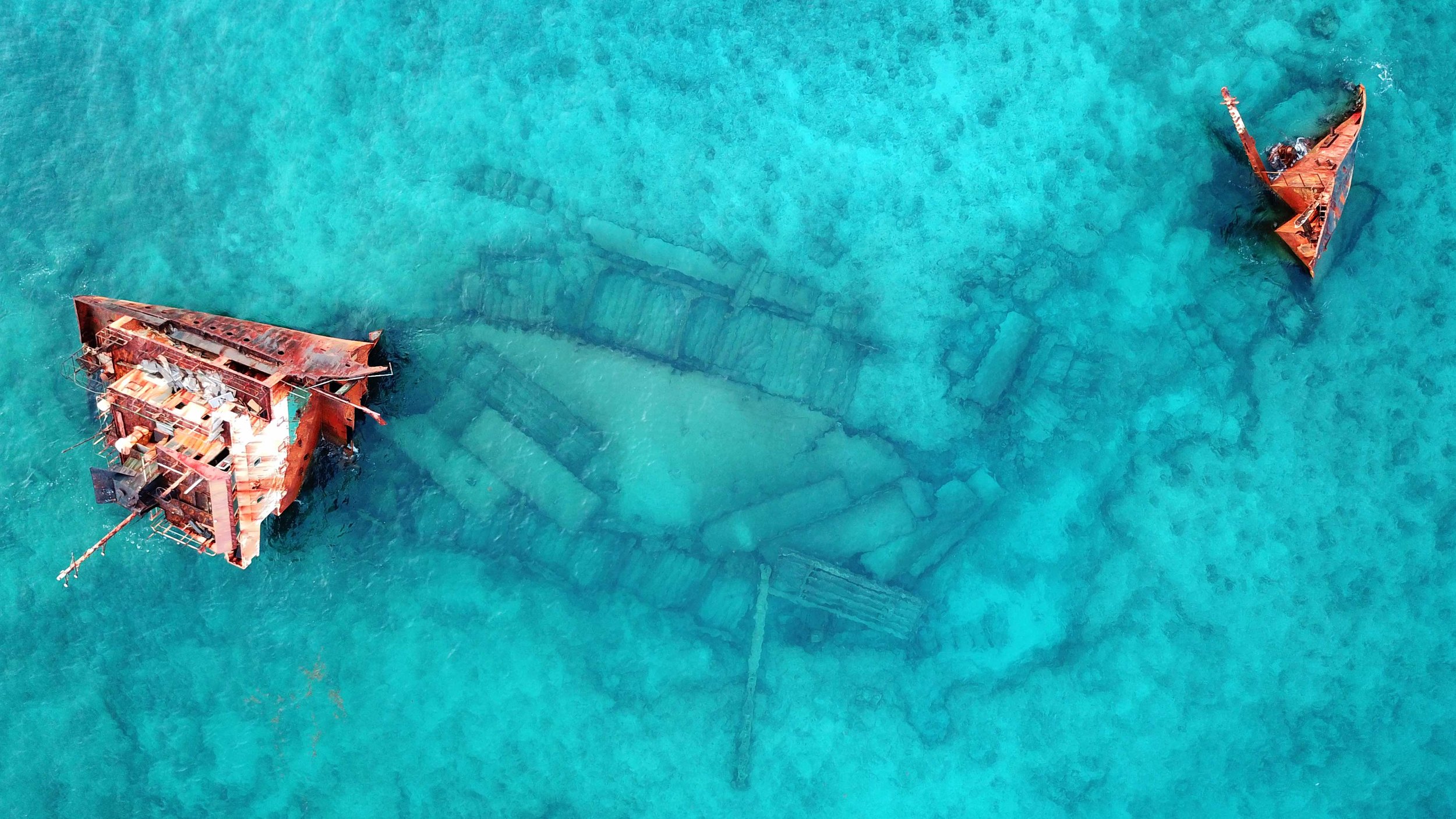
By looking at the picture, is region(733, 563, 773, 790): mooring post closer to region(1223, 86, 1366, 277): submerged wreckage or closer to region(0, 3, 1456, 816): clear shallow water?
region(0, 3, 1456, 816): clear shallow water

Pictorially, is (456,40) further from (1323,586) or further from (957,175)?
(1323,586)

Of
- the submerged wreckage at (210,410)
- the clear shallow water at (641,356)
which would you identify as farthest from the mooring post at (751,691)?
the submerged wreckage at (210,410)

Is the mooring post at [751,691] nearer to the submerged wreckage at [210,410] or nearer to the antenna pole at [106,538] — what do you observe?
the submerged wreckage at [210,410]

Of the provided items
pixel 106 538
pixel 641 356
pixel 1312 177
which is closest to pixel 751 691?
pixel 641 356

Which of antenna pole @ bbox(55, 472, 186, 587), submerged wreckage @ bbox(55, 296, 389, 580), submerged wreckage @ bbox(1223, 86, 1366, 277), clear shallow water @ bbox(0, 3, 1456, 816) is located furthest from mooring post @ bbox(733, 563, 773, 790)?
submerged wreckage @ bbox(1223, 86, 1366, 277)

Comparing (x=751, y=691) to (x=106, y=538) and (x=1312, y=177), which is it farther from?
(x=1312, y=177)
